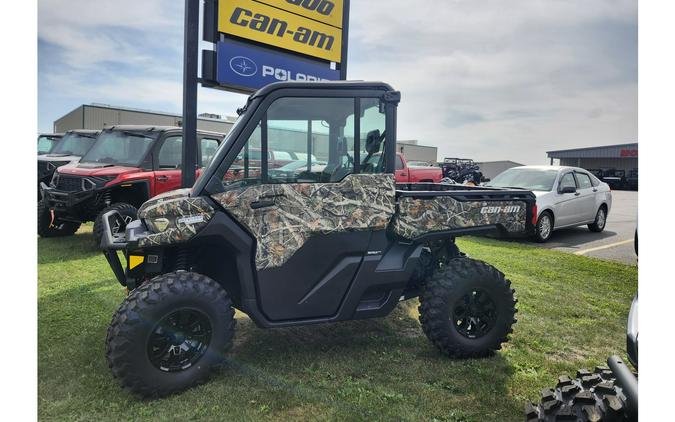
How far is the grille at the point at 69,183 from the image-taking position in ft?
26.0

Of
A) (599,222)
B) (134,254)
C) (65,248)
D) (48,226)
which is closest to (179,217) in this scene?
(134,254)

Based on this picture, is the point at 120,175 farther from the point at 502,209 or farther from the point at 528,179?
the point at 528,179

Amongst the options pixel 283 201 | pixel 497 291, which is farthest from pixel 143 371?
pixel 497 291

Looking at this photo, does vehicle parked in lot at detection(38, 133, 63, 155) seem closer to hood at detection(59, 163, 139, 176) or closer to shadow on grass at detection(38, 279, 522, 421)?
hood at detection(59, 163, 139, 176)

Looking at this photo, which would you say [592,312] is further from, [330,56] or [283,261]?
[330,56]

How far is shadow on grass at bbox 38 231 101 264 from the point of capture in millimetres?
7473

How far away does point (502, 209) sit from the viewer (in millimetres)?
4203

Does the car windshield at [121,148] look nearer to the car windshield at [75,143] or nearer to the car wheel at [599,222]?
the car windshield at [75,143]

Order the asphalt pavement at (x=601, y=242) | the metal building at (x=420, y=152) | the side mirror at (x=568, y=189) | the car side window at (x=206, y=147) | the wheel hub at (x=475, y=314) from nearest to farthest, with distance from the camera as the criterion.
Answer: the wheel hub at (x=475, y=314) < the car side window at (x=206, y=147) < the asphalt pavement at (x=601, y=242) < the side mirror at (x=568, y=189) < the metal building at (x=420, y=152)

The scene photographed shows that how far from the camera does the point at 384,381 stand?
3.48 metres

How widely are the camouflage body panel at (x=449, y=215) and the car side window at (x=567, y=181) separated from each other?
6686 mm

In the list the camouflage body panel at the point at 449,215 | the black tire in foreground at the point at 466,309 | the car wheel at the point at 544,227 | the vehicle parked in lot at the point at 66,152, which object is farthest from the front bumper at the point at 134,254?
the vehicle parked in lot at the point at 66,152

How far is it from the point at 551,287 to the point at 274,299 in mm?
4201

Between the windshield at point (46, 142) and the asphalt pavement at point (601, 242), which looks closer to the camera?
the asphalt pavement at point (601, 242)
